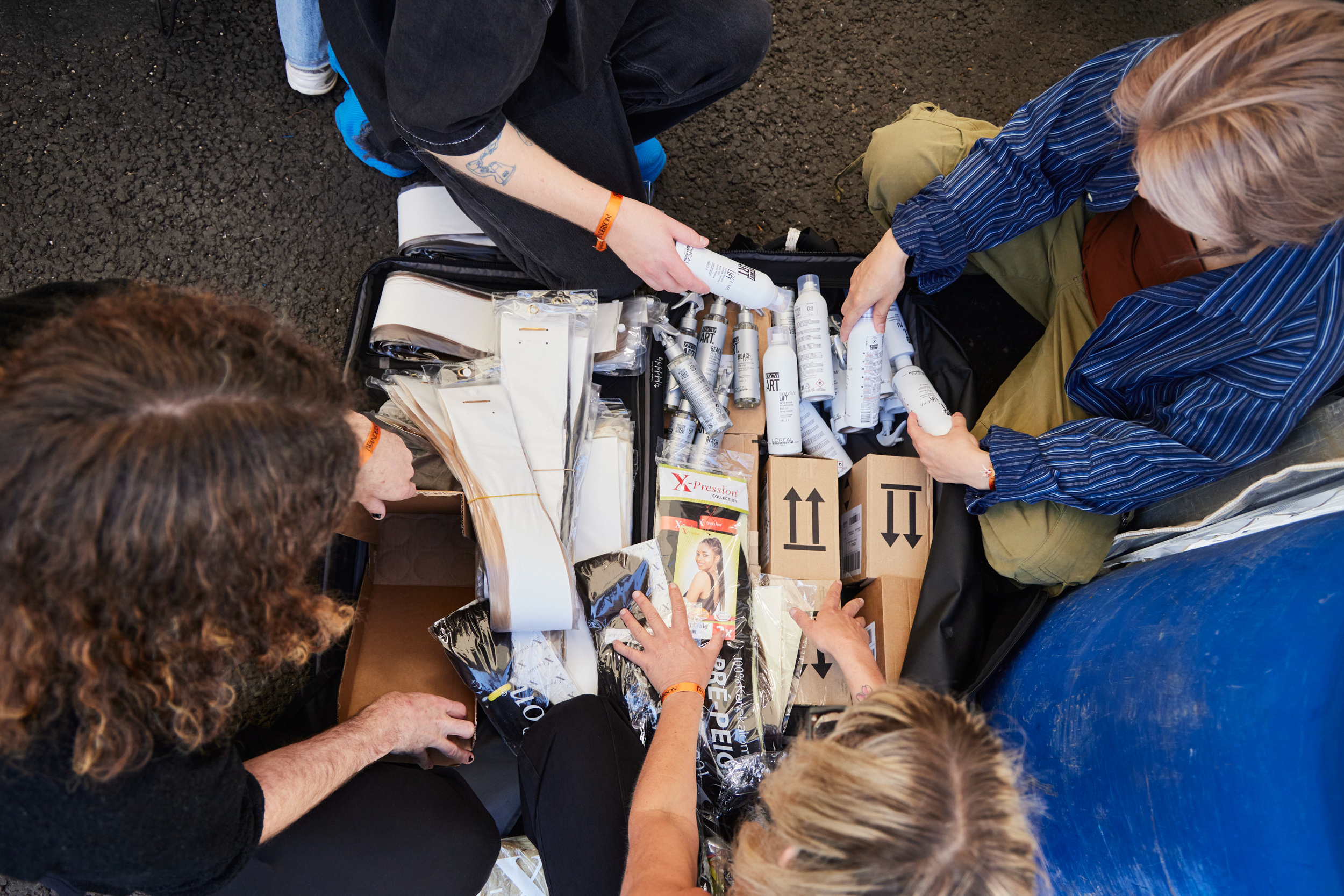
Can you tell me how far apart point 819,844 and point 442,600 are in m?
0.84

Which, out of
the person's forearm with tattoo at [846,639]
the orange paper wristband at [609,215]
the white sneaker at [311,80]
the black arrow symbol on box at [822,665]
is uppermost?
the white sneaker at [311,80]

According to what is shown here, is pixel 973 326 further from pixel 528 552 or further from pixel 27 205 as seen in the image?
pixel 27 205

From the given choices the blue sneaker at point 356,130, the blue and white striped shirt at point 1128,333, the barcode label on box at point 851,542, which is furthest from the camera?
the blue sneaker at point 356,130

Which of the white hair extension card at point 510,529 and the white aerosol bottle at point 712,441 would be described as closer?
the white hair extension card at point 510,529

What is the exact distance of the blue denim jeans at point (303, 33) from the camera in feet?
5.18

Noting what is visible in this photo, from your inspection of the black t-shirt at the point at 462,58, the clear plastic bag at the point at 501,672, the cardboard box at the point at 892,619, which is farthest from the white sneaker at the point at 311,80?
the cardboard box at the point at 892,619

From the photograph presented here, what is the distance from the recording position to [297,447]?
758 millimetres

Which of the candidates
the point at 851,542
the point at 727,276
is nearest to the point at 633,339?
the point at 727,276

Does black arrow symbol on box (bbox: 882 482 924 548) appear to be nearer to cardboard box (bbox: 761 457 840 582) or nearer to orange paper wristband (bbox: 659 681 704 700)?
cardboard box (bbox: 761 457 840 582)

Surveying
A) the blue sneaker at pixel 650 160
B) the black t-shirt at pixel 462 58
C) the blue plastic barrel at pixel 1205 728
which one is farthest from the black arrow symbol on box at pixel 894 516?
the black t-shirt at pixel 462 58

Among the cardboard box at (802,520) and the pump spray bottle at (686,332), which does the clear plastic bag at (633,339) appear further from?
the cardboard box at (802,520)

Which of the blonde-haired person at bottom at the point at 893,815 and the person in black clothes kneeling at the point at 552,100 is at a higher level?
the person in black clothes kneeling at the point at 552,100

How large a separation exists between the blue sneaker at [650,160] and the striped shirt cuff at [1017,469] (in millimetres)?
834

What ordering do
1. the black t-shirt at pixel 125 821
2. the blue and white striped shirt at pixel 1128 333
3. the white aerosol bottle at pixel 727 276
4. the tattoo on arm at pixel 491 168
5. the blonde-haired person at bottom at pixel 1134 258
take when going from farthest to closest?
the white aerosol bottle at pixel 727 276, the tattoo on arm at pixel 491 168, the blue and white striped shirt at pixel 1128 333, the blonde-haired person at bottom at pixel 1134 258, the black t-shirt at pixel 125 821
